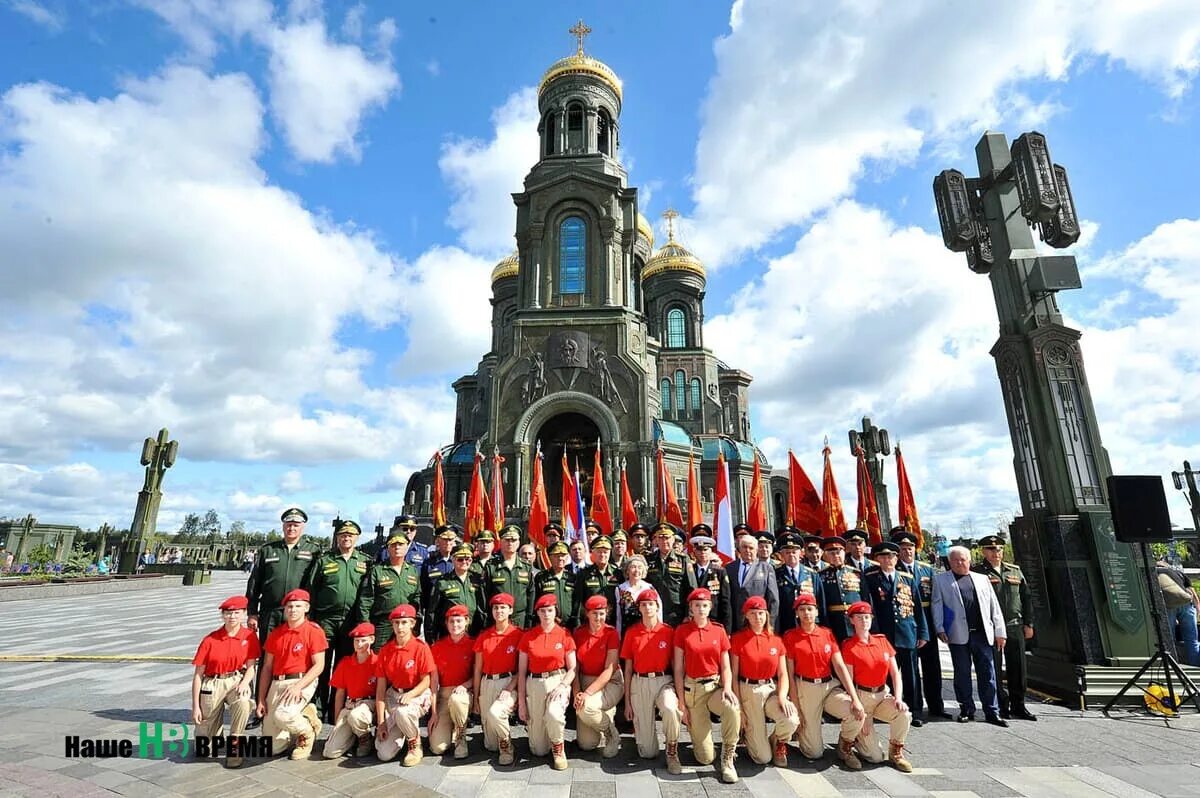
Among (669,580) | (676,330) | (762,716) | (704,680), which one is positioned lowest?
(762,716)

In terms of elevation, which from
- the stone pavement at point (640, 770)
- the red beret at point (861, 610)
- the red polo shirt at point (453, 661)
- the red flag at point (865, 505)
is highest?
the red flag at point (865, 505)

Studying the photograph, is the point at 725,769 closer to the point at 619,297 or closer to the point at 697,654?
the point at 697,654

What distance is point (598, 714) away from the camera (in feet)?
17.6

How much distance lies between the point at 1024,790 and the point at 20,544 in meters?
42.3

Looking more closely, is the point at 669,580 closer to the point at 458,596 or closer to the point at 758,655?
the point at 758,655

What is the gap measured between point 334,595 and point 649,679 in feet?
11.7

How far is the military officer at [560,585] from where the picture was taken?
6.81 m

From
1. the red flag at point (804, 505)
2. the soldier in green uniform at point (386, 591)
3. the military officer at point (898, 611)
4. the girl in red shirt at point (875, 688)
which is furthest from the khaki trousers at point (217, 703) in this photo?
the red flag at point (804, 505)

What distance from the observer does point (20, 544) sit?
3050 cm

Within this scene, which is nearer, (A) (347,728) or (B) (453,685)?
(A) (347,728)

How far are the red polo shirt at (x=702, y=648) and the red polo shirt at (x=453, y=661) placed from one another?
6.71ft

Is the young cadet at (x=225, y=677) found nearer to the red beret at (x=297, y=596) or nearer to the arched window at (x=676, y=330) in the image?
the red beret at (x=297, y=596)

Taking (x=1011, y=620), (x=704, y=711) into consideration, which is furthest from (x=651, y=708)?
(x=1011, y=620)

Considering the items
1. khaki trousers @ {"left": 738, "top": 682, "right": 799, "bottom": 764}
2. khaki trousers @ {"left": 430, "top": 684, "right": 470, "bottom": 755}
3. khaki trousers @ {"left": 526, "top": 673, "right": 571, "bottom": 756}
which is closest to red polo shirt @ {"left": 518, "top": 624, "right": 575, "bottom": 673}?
khaki trousers @ {"left": 526, "top": 673, "right": 571, "bottom": 756}
